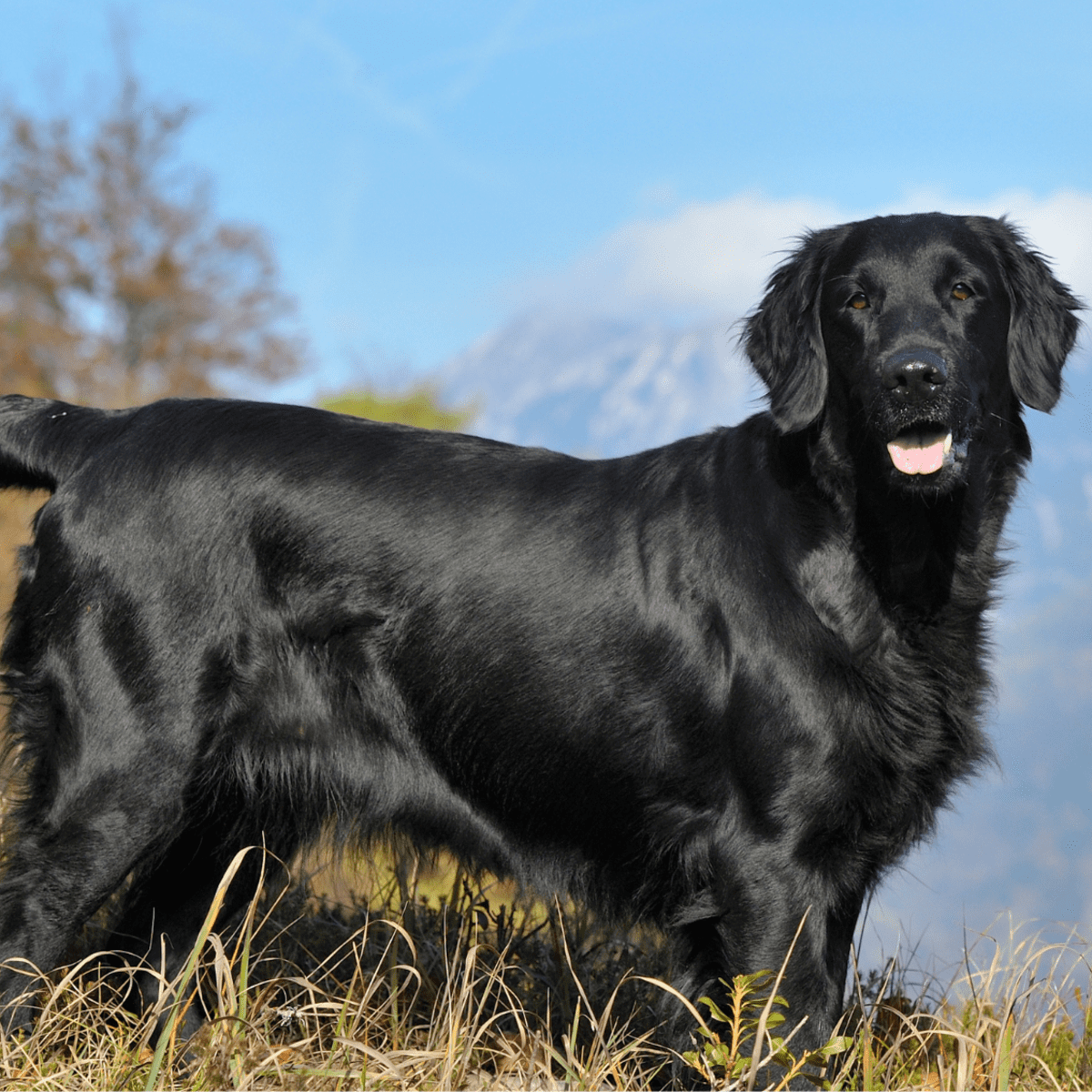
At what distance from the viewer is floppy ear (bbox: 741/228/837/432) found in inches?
129

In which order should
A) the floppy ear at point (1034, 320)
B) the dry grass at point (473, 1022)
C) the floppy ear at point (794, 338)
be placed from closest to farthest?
the dry grass at point (473, 1022) → the floppy ear at point (794, 338) → the floppy ear at point (1034, 320)

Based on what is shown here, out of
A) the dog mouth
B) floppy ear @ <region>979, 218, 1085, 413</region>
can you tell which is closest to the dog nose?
the dog mouth

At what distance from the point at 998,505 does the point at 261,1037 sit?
248 cm

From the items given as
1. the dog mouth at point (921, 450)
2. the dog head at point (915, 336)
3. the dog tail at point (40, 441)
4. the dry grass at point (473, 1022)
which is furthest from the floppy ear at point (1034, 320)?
the dog tail at point (40, 441)

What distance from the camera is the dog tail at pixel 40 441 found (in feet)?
11.5

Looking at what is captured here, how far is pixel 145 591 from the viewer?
334 centimetres

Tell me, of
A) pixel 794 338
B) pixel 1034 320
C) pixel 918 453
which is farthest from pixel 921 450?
pixel 1034 320

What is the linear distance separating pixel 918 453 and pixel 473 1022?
1.90 meters

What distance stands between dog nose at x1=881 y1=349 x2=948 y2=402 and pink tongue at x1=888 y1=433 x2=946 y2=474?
0.45ft

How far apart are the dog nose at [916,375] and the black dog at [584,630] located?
0.27 ft

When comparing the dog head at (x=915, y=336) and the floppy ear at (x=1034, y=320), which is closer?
the dog head at (x=915, y=336)

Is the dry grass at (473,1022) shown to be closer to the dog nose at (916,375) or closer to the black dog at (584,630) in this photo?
the black dog at (584,630)

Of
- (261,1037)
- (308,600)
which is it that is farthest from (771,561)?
(261,1037)

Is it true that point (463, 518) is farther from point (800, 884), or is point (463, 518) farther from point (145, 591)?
point (800, 884)
